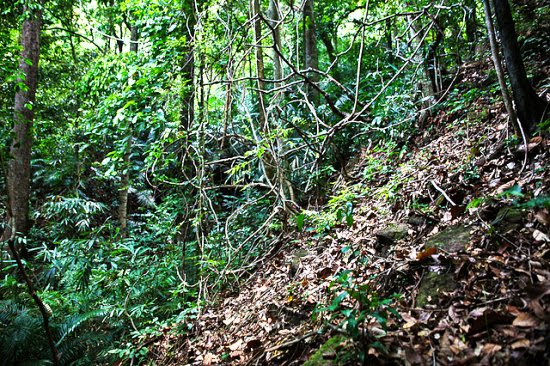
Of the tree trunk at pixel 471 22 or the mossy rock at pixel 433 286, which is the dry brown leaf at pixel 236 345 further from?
the tree trunk at pixel 471 22

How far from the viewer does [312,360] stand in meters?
2.03

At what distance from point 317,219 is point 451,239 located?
181 centimetres

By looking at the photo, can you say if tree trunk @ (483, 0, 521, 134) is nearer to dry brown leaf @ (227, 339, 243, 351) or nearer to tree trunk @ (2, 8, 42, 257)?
dry brown leaf @ (227, 339, 243, 351)

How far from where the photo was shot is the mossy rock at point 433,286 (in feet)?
6.87

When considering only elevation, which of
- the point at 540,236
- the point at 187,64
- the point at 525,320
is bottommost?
the point at 525,320

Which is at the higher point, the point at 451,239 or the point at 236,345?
the point at 451,239

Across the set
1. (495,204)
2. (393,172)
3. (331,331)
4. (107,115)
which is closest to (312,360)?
(331,331)

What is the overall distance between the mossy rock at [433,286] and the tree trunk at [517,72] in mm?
1580

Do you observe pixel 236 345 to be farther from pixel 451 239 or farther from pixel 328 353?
pixel 451 239

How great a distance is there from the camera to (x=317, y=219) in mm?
4105

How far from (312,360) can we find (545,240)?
1513mm

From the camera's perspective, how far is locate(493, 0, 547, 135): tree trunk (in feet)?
8.98

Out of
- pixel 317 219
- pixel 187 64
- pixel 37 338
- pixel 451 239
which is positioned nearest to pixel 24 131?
pixel 187 64

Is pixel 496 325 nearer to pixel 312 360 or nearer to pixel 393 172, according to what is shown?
pixel 312 360
